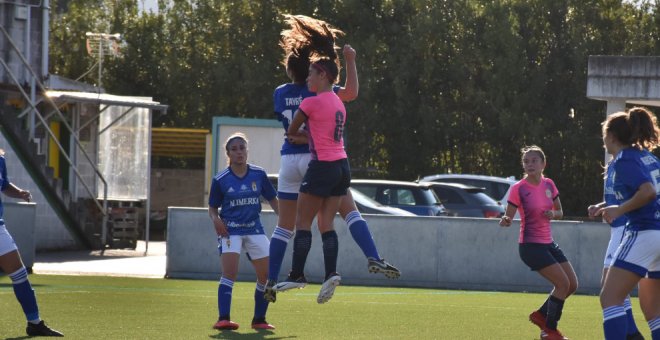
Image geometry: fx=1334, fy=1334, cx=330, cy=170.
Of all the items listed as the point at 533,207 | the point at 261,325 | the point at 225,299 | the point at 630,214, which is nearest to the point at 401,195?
the point at 533,207

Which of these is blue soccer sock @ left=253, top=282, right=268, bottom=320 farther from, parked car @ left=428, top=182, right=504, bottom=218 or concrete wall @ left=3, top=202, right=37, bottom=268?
parked car @ left=428, top=182, right=504, bottom=218

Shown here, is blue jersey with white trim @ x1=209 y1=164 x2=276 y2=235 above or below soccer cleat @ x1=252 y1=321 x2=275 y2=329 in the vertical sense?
above

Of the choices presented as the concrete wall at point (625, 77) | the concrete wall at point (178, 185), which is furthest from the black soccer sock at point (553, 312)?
the concrete wall at point (178, 185)

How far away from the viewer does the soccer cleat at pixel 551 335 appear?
11344 millimetres

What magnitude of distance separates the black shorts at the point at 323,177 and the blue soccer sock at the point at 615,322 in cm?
231

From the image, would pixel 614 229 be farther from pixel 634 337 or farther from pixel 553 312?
pixel 634 337

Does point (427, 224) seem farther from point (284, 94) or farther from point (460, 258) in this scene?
point (284, 94)

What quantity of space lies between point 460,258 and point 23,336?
10.9m

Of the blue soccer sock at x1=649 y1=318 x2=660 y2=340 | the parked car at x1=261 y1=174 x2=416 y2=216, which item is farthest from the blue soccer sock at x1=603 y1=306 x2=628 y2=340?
the parked car at x1=261 y1=174 x2=416 y2=216

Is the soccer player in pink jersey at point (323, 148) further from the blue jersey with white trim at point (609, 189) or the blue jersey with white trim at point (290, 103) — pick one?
the blue jersey with white trim at point (609, 189)

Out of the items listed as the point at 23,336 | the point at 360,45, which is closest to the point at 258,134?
the point at 360,45

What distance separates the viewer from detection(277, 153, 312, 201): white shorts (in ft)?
33.2

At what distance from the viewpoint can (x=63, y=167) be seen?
30.6 m

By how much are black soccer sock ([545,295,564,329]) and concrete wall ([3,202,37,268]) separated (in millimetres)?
11107
